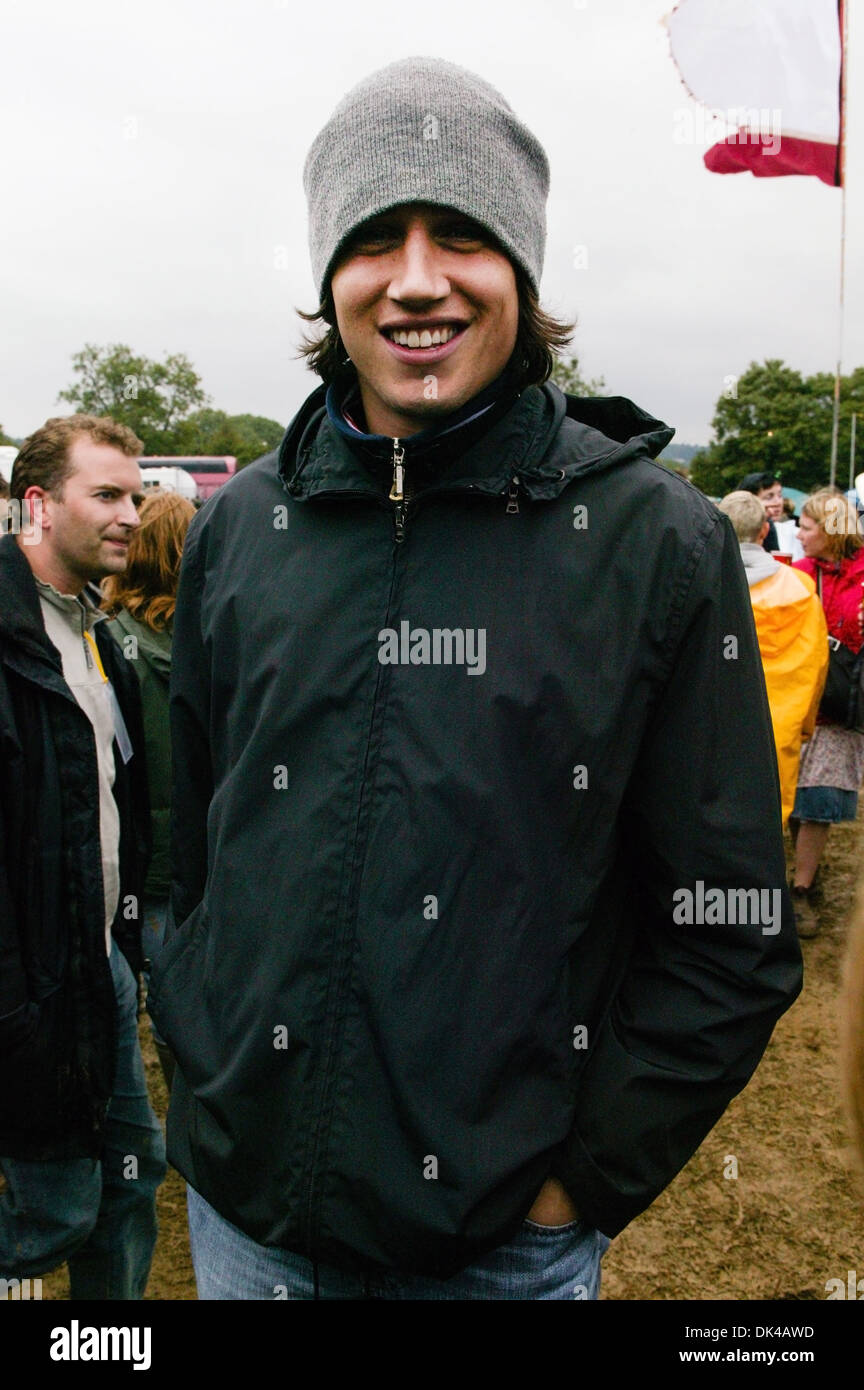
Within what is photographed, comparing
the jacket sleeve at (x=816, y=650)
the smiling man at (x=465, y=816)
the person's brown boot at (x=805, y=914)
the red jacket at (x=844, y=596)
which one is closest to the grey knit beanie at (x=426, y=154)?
the smiling man at (x=465, y=816)

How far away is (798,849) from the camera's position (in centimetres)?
577

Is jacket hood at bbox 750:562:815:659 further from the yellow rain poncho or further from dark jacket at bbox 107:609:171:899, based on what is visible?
dark jacket at bbox 107:609:171:899

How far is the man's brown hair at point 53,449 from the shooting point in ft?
9.39

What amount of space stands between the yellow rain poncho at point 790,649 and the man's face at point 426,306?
3.62m

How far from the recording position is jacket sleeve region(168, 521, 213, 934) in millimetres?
1681

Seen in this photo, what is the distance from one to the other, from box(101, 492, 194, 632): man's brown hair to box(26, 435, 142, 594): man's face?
→ 42 centimetres

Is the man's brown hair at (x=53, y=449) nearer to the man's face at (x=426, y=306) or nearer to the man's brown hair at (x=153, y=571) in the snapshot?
the man's brown hair at (x=153, y=571)

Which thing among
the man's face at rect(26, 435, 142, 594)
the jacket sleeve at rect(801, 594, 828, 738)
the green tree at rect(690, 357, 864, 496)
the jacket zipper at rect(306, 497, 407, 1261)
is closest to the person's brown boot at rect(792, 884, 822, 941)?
the jacket sleeve at rect(801, 594, 828, 738)

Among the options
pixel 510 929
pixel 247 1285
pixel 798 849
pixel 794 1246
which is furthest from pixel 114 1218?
pixel 798 849

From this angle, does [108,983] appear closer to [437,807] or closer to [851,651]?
A: [437,807]

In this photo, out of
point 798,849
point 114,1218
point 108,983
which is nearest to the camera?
point 108,983

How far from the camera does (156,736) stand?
3.17 metres

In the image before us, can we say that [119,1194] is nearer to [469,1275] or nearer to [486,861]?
[469,1275]
